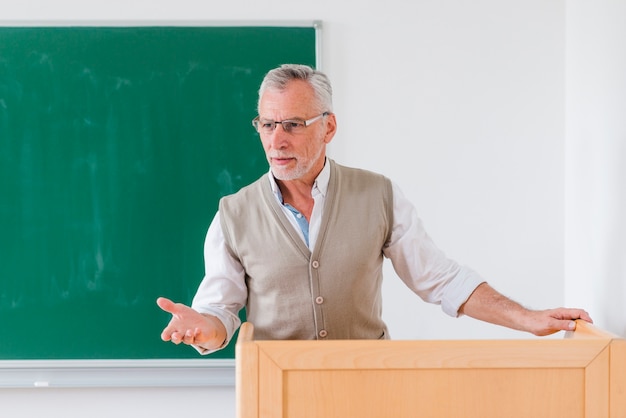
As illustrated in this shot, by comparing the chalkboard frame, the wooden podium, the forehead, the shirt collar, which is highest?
the forehead

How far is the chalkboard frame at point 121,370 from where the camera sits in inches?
120

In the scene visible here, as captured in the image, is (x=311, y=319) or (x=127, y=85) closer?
(x=311, y=319)

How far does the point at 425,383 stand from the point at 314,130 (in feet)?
2.76

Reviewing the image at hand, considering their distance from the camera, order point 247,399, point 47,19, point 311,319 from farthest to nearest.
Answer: point 47,19 < point 311,319 < point 247,399

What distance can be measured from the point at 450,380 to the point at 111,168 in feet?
6.50

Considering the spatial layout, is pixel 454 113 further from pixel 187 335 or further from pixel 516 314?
pixel 187 335

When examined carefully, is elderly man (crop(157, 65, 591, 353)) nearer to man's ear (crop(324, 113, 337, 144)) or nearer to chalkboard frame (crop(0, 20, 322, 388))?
man's ear (crop(324, 113, 337, 144))

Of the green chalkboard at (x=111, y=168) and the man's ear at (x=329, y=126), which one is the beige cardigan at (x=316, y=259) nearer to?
the man's ear at (x=329, y=126)

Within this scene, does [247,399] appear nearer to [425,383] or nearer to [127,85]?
[425,383]

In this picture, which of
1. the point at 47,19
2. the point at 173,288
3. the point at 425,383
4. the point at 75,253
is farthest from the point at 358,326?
the point at 47,19

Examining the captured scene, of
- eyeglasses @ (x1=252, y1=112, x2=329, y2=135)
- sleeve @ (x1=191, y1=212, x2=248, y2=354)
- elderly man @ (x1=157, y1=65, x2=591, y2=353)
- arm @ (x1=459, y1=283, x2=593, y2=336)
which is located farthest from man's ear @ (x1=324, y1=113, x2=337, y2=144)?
arm @ (x1=459, y1=283, x2=593, y2=336)

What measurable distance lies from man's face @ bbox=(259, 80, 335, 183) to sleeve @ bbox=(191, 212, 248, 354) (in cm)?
26

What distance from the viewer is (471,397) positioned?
144 cm

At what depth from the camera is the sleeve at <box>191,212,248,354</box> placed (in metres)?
2.08
